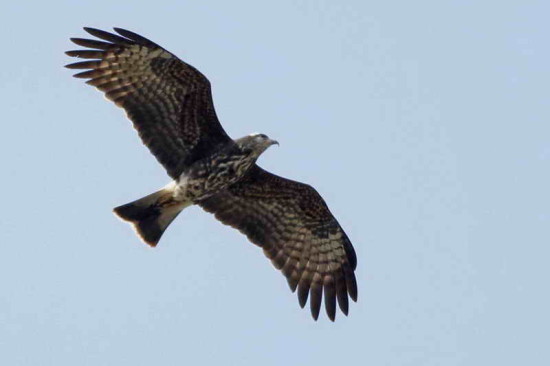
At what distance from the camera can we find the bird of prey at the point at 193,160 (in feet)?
58.0

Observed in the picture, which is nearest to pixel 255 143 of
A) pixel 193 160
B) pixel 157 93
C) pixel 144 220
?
pixel 193 160

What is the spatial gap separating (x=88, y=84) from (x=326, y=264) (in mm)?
3927

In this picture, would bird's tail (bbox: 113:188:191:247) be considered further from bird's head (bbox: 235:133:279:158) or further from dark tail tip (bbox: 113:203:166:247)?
bird's head (bbox: 235:133:279:158)

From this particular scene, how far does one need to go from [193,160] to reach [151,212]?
2.77ft

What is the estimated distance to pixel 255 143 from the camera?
17859 millimetres

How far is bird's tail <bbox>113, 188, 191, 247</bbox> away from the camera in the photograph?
18125 mm

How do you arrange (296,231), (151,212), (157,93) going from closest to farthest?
(157,93), (151,212), (296,231)

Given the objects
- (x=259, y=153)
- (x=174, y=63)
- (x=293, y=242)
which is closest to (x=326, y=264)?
(x=293, y=242)

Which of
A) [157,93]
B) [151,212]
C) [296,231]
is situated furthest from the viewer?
[296,231]

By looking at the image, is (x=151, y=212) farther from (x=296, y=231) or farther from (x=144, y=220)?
(x=296, y=231)

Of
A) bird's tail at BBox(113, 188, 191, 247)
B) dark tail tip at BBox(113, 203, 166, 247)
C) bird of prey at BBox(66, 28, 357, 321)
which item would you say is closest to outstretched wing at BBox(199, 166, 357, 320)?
bird of prey at BBox(66, 28, 357, 321)

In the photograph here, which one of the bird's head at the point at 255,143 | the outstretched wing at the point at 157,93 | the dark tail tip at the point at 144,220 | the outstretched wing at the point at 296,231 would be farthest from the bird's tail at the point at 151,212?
the bird's head at the point at 255,143

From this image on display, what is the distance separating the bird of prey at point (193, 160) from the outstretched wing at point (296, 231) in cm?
1

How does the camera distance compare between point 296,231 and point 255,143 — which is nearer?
point 255,143
